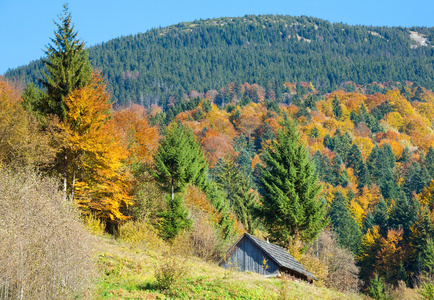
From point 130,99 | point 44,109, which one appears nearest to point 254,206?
point 44,109

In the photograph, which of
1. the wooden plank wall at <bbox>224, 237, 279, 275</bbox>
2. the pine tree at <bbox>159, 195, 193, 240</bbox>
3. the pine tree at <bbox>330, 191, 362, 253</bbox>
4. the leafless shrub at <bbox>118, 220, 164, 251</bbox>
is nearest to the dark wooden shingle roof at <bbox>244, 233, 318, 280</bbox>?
the wooden plank wall at <bbox>224, 237, 279, 275</bbox>

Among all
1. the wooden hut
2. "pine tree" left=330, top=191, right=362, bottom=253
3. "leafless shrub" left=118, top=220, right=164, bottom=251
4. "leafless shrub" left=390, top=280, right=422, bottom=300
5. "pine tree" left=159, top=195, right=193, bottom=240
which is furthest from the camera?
"pine tree" left=330, top=191, right=362, bottom=253

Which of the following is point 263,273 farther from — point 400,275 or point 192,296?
point 400,275

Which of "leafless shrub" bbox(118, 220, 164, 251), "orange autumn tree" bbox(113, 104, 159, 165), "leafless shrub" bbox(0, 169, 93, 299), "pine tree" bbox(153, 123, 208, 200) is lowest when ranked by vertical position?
"leafless shrub" bbox(118, 220, 164, 251)

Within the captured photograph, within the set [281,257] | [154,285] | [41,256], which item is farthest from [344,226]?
[41,256]

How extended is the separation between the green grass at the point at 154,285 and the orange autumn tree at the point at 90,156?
6.66m

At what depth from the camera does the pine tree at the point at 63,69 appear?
28.2m

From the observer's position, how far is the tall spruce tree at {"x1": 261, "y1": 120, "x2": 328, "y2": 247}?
31.4 metres

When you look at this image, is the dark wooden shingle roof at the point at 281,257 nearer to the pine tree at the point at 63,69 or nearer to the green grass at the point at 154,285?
the green grass at the point at 154,285

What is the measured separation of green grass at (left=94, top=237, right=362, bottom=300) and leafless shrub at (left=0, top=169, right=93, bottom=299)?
6.35 ft

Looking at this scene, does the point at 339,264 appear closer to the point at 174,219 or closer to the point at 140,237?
the point at 174,219

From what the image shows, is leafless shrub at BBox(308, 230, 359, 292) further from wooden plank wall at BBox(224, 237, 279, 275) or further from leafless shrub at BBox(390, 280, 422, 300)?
wooden plank wall at BBox(224, 237, 279, 275)

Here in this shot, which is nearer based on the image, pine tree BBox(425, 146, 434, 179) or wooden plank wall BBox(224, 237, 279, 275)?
wooden plank wall BBox(224, 237, 279, 275)

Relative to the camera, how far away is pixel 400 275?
6006cm
